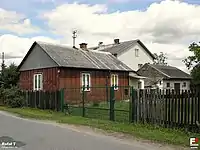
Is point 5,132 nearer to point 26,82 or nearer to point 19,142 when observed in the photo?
point 19,142

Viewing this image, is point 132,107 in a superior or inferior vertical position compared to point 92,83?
inferior

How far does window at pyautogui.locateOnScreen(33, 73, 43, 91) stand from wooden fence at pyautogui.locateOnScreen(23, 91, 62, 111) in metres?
5.28

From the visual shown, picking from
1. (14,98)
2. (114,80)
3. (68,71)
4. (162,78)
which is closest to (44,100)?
Answer: (14,98)

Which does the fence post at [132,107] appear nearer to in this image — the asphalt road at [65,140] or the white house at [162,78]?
the asphalt road at [65,140]

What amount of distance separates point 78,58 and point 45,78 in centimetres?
390

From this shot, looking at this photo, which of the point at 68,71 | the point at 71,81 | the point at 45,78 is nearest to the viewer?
the point at 68,71

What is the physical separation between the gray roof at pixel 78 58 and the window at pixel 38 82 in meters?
2.77

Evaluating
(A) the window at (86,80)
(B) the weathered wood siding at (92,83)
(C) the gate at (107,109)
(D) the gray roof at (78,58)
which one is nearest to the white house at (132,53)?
(D) the gray roof at (78,58)

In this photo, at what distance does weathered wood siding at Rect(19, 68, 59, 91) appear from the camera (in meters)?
29.2

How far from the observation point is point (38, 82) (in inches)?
1258

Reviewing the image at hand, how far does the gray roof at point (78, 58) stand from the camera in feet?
97.4

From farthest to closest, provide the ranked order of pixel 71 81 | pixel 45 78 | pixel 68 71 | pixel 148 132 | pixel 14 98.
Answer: pixel 45 78 < pixel 71 81 < pixel 68 71 < pixel 14 98 < pixel 148 132

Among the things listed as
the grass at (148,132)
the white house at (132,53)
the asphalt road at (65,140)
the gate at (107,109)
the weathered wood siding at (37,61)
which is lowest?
the asphalt road at (65,140)

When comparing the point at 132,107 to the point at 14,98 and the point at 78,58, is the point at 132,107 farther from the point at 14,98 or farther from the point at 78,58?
the point at 78,58
